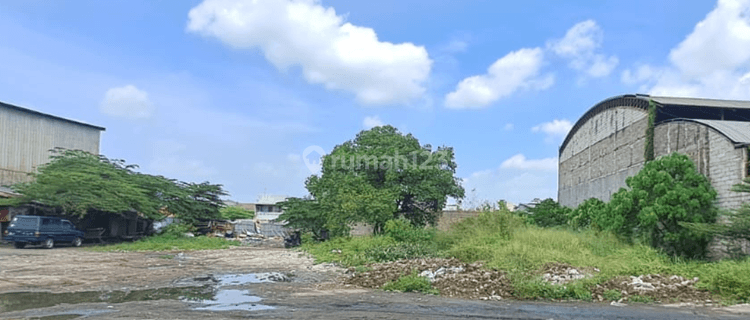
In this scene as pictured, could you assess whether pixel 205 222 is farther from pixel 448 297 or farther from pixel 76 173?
pixel 448 297

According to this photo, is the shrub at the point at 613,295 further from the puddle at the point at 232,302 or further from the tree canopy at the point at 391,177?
the tree canopy at the point at 391,177

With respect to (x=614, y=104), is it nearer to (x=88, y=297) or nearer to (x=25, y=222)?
(x=88, y=297)

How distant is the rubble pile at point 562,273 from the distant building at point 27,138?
3455 cm

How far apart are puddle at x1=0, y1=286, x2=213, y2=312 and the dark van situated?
16373mm

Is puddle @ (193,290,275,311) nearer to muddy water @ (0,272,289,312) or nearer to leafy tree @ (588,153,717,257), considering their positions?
muddy water @ (0,272,289,312)

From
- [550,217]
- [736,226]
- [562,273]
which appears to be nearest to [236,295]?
[562,273]

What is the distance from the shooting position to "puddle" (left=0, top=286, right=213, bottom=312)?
10.5 m

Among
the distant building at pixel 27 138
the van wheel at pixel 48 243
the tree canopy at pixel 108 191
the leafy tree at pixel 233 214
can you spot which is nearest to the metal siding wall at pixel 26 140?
the distant building at pixel 27 138

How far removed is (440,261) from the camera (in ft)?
57.2

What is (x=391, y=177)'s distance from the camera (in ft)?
102

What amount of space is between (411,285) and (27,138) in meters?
34.5

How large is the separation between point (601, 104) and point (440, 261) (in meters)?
18.7

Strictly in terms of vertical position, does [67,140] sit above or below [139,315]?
above

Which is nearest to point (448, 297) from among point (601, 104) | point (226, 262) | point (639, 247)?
point (639, 247)
